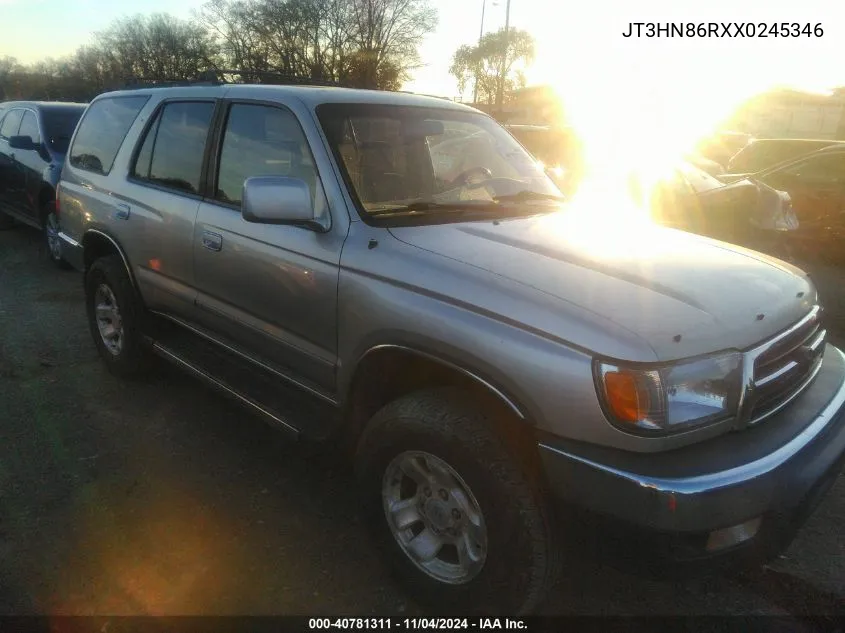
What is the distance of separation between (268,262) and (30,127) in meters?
6.87

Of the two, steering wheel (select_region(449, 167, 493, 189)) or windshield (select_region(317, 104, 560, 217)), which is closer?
windshield (select_region(317, 104, 560, 217))

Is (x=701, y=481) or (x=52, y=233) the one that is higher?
(x=701, y=481)

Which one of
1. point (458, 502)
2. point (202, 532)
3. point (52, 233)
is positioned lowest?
point (202, 532)

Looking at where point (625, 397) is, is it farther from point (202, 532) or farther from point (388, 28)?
point (388, 28)

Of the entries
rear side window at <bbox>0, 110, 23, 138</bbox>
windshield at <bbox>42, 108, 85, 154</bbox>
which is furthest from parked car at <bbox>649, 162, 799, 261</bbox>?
rear side window at <bbox>0, 110, 23, 138</bbox>

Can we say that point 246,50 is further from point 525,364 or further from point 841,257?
point 525,364

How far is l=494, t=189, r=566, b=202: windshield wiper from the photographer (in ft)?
10.2

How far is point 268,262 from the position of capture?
2.79 meters

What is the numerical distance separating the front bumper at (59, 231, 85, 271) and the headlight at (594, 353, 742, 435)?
385cm

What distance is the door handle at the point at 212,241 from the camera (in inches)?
121

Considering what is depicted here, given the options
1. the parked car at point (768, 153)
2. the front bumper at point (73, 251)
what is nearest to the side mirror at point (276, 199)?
the front bumper at point (73, 251)

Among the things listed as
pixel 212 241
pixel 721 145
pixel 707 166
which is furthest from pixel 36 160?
pixel 721 145

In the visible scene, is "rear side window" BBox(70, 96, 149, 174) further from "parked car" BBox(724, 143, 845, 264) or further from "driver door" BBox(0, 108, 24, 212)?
"parked car" BBox(724, 143, 845, 264)

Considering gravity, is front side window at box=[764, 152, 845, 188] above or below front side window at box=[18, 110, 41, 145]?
below
